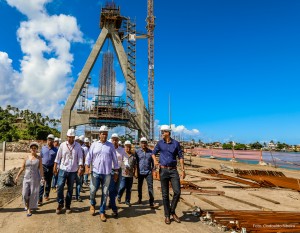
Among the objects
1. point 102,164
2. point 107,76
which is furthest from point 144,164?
point 107,76

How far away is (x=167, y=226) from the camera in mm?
5176

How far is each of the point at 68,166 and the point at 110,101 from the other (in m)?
25.3

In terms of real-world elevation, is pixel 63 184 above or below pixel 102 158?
below

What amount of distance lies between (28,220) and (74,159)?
63.5 inches

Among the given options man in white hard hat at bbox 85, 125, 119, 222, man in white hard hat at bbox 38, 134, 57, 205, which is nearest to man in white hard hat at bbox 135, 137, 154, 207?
man in white hard hat at bbox 85, 125, 119, 222

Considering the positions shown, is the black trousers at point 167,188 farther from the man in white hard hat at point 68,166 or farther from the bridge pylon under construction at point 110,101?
the bridge pylon under construction at point 110,101

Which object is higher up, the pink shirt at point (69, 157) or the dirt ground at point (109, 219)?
the pink shirt at point (69, 157)

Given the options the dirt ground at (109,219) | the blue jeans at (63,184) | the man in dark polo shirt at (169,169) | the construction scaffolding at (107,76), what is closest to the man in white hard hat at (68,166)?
the blue jeans at (63,184)

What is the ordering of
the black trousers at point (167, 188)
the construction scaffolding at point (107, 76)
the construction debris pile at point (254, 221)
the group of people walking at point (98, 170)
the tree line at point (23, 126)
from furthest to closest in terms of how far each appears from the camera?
the tree line at point (23, 126), the construction scaffolding at point (107, 76), the group of people walking at point (98, 170), the black trousers at point (167, 188), the construction debris pile at point (254, 221)

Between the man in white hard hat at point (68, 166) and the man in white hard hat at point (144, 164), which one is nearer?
the man in white hard hat at point (68, 166)

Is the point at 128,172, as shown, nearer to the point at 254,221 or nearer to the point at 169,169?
the point at 169,169

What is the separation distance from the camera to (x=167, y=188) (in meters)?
5.57

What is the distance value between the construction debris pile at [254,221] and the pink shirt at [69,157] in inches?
130

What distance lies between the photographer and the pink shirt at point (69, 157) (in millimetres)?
6043
